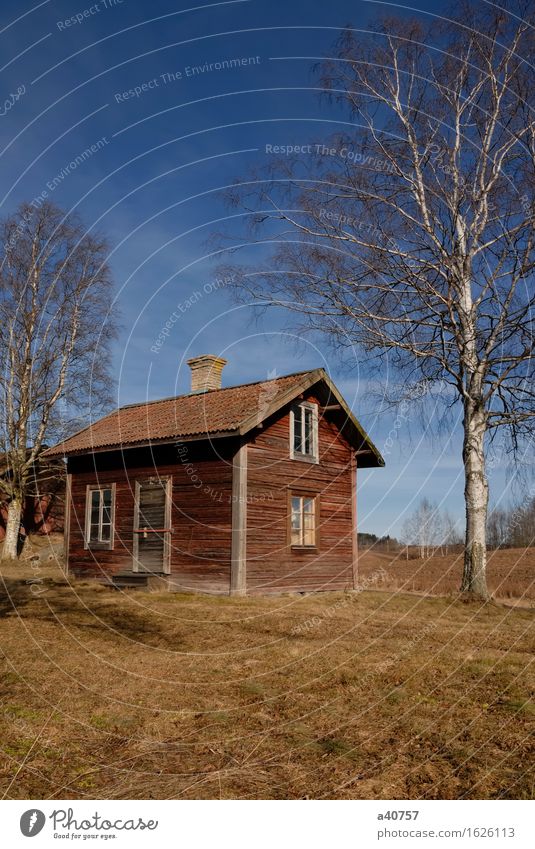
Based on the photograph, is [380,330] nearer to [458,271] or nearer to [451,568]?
[458,271]

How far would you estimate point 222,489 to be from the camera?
1720cm

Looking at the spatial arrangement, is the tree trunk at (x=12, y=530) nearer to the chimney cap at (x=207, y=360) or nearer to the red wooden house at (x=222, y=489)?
the red wooden house at (x=222, y=489)

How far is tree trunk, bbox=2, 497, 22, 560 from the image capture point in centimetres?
2620

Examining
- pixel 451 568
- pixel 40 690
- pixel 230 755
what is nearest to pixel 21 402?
pixel 451 568

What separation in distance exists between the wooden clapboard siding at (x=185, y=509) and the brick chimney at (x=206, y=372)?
3.37 meters

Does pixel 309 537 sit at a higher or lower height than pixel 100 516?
lower

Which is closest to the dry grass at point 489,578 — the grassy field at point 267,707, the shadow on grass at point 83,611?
the grassy field at point 267,707

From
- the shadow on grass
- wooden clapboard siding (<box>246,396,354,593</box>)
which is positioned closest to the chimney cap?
wooden clapboard siding (<box>246,396,354,593</box>)

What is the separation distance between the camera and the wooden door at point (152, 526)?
18.5 m

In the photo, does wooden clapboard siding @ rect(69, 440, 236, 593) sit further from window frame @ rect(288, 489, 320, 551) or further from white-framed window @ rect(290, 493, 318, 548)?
white-framed window @ rect(290, 493, 318, 548)

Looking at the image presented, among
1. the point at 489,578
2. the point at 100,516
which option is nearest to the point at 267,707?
the point at 100,516

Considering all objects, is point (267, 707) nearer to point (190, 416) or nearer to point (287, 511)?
point (287, 511)

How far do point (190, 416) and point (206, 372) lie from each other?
10.6 ft
